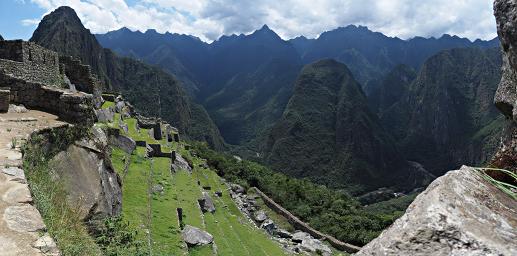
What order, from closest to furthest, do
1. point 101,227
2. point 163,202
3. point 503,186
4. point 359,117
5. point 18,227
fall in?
point 503,186 < point 18,227 < point 101,227 < point 163,202 < point 359,117

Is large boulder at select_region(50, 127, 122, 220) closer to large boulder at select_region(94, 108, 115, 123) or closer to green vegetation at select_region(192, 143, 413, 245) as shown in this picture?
large boulder at select_region(94, 108, 115, 123)

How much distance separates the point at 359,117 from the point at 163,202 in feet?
623

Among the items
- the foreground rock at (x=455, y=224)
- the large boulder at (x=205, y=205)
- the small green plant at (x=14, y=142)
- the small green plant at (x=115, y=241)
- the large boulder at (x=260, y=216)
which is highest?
the foreground rock at (x=455, y=224)

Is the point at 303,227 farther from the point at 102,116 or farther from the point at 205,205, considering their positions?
the point at 102,116

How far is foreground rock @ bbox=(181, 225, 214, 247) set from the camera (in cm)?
1486

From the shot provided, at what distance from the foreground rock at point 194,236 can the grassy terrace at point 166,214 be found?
346 millimetres

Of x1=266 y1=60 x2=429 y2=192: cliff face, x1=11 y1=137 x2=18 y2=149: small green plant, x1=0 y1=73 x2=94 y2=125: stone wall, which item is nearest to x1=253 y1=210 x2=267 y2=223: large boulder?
x1=0 y1=73 x2=94 y2=125: stone wall

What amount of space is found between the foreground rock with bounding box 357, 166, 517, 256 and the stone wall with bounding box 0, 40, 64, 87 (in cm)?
1347

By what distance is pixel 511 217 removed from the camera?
2.48 m

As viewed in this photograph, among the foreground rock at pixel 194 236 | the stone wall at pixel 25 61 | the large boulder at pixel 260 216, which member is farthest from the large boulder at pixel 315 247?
the stone wall at pixel 25 61

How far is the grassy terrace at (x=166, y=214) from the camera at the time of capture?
12648mm

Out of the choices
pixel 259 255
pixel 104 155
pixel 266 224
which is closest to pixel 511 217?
pixel 104 155

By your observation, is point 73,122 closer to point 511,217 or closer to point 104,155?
point 104,155

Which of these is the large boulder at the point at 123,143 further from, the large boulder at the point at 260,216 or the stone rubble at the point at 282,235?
the large boulder at the point at 260,216
